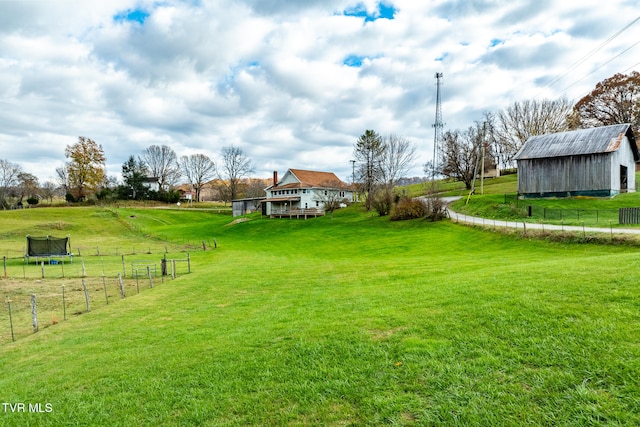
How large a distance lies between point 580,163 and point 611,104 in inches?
1549

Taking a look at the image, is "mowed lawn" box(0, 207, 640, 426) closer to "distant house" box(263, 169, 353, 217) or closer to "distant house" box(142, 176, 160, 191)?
"distant house" box(263, 169, 353, 217)

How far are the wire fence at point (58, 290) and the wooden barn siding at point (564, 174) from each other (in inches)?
1470

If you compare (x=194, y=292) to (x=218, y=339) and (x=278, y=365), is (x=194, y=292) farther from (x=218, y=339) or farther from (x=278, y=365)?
(x=278, y=365)

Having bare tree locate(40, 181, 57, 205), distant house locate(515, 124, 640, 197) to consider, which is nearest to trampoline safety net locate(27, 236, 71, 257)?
distant house locate(515, 124, 640, 197)

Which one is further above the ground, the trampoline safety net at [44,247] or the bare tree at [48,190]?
the bare tree at [48,190]

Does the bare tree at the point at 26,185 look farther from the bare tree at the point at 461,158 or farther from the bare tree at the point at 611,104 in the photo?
the bare tree at the point at 611,104

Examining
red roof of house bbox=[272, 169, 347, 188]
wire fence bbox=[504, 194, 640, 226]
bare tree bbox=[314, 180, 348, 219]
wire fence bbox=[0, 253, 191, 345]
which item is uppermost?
red roof of house bbox=[272, 169, 347, 188]

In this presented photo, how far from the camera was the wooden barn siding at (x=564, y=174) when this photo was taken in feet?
113

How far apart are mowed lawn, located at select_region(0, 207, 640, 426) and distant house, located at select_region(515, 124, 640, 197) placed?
108ft

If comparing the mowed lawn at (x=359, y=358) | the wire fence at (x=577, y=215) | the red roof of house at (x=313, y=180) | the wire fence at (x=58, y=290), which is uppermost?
the red roof of house at (x=313, y=180)

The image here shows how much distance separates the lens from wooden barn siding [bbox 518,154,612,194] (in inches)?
1361

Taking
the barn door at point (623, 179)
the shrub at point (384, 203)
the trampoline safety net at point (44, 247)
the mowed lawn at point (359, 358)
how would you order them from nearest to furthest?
1. the mowed lawn at point (359, 358)
2. the trampoline safety net at point (44, 247)
3. the barn door at point (623, 179)
4. the shrub at point (384, 203)

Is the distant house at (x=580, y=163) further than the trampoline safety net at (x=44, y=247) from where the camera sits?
Yes

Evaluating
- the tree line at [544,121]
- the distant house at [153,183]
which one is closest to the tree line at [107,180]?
the distant house at [153,183]
